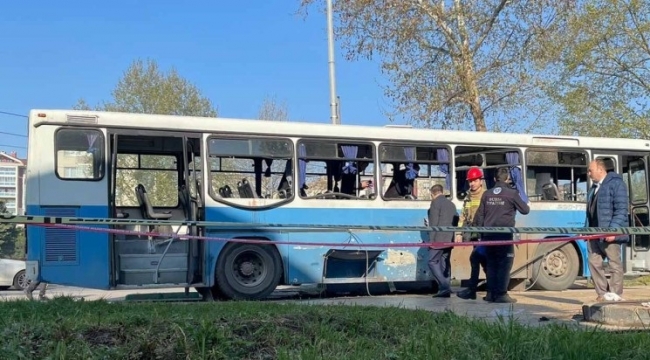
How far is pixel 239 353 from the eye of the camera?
4.43 metres

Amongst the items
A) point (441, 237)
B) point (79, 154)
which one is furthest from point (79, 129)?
point (441, 237)

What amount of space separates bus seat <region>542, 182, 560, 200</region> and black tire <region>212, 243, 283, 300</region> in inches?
215

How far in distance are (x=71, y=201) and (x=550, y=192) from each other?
28.5 ft

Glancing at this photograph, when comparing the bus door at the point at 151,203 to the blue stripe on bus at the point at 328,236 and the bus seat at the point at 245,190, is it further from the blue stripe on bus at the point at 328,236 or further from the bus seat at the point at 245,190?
the bus seat at the point at 245,190

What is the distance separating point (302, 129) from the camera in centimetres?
1148

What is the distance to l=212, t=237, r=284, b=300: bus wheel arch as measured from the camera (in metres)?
10.7

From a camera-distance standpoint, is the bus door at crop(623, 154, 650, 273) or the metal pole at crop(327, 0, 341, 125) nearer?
the bus door at crop(623, 154, 650, 273)

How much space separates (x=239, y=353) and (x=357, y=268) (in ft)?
23.9

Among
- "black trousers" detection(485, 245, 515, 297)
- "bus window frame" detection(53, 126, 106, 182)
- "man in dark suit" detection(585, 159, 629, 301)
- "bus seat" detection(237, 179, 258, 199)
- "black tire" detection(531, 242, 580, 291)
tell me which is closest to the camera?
"man in dark suit" detection(585, 159, 629, 301)

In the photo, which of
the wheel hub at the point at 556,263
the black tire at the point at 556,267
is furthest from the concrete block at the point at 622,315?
the wheel hub at the point at 556,263

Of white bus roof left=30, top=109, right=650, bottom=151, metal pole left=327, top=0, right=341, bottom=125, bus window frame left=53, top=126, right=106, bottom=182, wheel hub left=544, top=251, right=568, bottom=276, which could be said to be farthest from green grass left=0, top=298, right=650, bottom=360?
metal pole left=327, top=0, right=341, bottom=125

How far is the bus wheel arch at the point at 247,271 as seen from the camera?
10.7m

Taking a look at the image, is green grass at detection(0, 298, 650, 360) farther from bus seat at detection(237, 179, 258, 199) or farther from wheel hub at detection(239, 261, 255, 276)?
bus seat at detection(237, 179, 258, 199)

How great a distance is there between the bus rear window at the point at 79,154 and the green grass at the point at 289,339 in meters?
4.69
